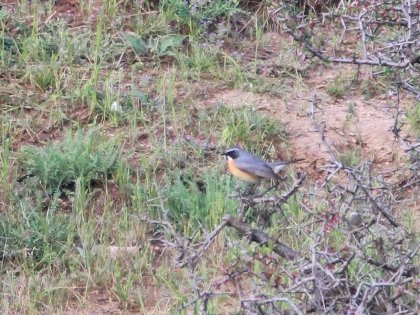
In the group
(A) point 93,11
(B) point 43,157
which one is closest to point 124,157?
(B) point 43,157

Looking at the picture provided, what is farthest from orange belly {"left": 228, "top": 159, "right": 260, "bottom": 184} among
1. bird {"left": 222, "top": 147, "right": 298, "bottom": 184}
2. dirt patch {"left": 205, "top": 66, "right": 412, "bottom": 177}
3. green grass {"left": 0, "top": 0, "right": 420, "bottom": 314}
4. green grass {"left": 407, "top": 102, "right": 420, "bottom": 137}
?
green grass {"left": 407, "top": 102, "right": 420, "bottom": 137}

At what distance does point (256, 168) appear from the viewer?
18.6 feet

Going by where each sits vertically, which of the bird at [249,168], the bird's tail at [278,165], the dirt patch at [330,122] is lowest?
the dirt patch at [330,122]

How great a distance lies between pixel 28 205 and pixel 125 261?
0.73 metres

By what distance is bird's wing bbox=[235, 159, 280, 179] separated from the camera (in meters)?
5.66

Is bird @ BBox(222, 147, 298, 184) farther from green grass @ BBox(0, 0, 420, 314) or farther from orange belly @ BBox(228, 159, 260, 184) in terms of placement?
green grass @ BBox(0, 0, 420, 314)

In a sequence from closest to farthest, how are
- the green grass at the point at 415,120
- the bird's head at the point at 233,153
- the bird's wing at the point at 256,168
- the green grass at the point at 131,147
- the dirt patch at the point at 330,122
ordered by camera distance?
the green grass at the point at 131,147
the bird's wing at the point at 256,168
the bird's head at the point at 233,153
the dirt patch at the point at 330,122
the green grass at the point at 415,120

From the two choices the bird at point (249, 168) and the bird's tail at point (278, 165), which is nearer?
the bird at point (249, 168)

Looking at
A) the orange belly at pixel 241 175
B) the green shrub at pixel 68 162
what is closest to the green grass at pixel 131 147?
the green shrub at pixel 68 162

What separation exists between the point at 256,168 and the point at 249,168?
39 mm

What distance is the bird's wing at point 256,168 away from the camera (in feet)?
18.6

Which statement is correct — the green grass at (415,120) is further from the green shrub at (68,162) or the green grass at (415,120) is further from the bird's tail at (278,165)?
the green shrub at (68,162)

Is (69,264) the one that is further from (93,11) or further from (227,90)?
(93,11)

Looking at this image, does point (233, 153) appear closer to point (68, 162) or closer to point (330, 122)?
point (68, 162)
